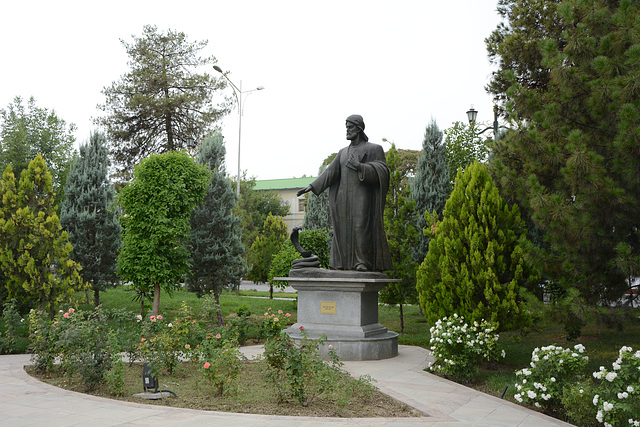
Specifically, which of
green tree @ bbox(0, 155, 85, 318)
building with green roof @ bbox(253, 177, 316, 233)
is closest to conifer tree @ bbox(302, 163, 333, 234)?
green tree @ bbox(0, 155, 85, 318)

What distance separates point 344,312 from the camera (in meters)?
8.55

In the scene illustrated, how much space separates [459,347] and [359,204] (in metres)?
3.15

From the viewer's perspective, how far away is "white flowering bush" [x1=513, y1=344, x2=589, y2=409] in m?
5.41

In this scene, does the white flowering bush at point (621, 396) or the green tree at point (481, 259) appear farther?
the green tree at point (481, 259)

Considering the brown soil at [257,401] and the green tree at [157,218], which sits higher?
the green tree at [157,218]

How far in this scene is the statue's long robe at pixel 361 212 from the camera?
8.97 metres

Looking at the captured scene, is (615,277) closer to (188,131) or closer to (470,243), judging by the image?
(470,243)

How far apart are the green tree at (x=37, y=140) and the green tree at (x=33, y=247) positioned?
17.5ft

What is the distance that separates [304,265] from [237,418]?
4.36m

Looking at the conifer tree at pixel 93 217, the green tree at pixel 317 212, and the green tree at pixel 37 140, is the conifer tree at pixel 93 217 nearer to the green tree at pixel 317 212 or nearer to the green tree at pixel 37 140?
the green tree at pixel 37 140

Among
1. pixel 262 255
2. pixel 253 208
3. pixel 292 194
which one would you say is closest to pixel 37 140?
pixel 262 255

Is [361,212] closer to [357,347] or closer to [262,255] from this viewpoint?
[357,347]

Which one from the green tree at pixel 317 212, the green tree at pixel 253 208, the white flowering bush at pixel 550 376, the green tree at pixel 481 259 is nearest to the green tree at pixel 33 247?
the green tree at pixel 481 259

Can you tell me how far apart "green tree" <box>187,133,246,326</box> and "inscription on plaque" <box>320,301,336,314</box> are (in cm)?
621
